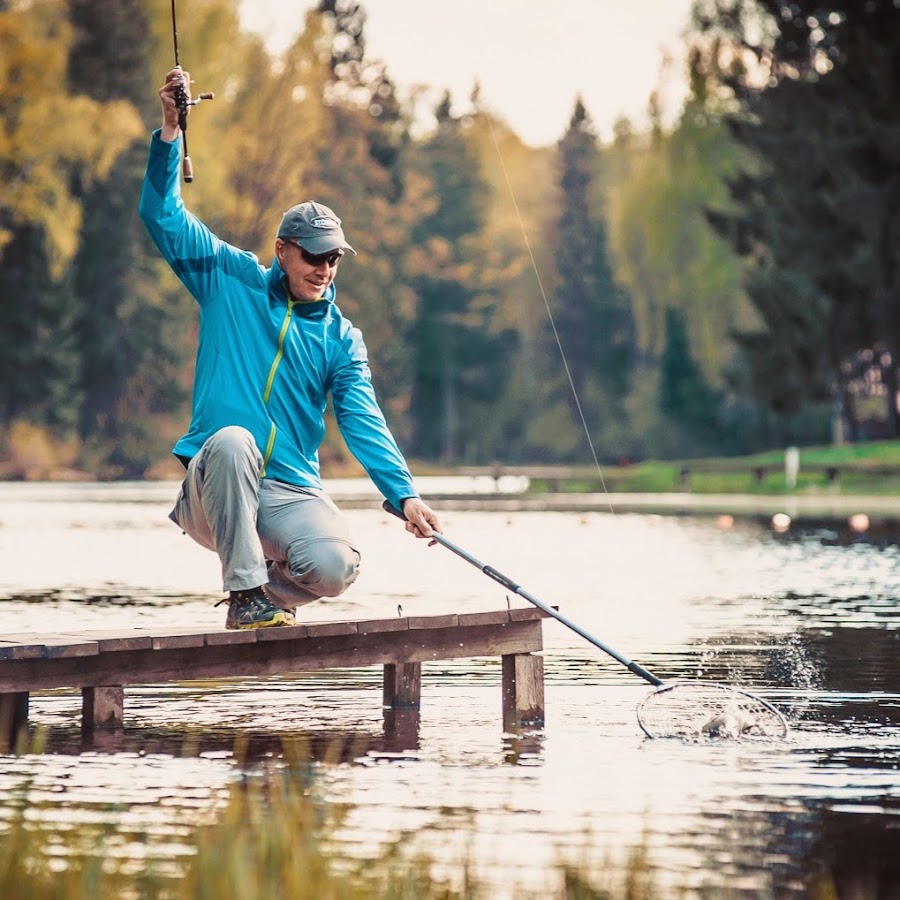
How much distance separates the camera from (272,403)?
8523 millimetres

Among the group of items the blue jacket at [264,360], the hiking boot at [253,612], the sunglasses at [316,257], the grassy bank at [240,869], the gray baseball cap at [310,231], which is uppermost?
the gray baseball cap at [310,231]

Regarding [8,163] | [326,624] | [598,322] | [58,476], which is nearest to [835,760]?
[326,624]

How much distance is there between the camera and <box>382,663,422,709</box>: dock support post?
9.71 meters

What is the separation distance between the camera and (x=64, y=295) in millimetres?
61938

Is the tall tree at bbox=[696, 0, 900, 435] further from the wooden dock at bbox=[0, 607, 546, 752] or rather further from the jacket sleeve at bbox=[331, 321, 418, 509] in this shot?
the jacket sleeve at bbox=[331, 321, 418, 509]

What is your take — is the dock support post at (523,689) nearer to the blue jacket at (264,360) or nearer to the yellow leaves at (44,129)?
the blue jacket at (264,360)

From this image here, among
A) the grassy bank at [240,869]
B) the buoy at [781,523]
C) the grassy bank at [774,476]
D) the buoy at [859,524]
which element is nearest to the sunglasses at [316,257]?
the grassy bank at [240,869]

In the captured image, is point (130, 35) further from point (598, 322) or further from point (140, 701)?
point (140, 701)

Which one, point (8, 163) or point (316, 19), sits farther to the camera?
point (316, 19)

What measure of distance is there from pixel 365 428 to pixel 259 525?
0.55m

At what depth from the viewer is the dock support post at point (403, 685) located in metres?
9.71

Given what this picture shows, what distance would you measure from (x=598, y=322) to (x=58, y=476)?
151 ft

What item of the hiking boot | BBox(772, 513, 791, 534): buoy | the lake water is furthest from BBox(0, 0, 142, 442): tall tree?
the hiking boot

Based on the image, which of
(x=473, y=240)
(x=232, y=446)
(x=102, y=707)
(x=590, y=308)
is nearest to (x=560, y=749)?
(x=232, y=446)
